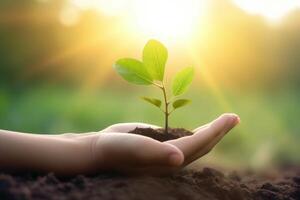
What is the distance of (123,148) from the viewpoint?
2.52ft

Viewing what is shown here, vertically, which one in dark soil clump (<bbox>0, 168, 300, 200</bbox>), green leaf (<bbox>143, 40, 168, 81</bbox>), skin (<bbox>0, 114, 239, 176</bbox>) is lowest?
dark soil clump (<bbox>0, 168, 300, 200</bbox>)

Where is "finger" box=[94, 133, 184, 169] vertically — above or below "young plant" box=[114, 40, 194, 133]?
below

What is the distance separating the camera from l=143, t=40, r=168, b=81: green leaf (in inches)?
36.9

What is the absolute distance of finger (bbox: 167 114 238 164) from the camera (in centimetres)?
84

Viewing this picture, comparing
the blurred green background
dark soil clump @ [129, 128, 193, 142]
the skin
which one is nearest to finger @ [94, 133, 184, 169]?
the skin

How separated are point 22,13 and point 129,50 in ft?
4.69

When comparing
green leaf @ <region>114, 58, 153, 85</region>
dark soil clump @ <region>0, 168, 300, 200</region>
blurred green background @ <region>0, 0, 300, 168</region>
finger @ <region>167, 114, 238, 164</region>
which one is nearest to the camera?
dark soil clump @ <region>0, 168, 300, 200</region>

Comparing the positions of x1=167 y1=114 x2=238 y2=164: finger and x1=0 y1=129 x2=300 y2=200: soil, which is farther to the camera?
x1=167 y1=114 x2=238 y2=164: finger

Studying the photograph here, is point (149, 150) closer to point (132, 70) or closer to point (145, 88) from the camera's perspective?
point (132, 70)

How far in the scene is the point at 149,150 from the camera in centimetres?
76

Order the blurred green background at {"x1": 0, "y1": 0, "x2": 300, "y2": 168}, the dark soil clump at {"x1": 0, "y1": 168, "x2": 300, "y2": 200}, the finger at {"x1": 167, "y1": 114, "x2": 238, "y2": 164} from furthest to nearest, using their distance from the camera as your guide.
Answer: the blurred green background at {"x1": 0, "y1": 0, "x2": 300, "y2": 168} → the finger at {"x1": 167, "y1": 114, "x2": 238, "y2": 164} → the dark soil clump at {"x1": 0, "y1": 168, "x2": 300, "y2": 200}

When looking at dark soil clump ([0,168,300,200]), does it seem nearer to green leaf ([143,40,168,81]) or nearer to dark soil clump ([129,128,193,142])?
dark soil clump ([129,128,193,142])

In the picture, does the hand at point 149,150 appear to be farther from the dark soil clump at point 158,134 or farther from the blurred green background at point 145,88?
A: the blurred green background at point 145,88

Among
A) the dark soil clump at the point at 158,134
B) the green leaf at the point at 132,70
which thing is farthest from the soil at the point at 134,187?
the green leaf at the point at 132,70
